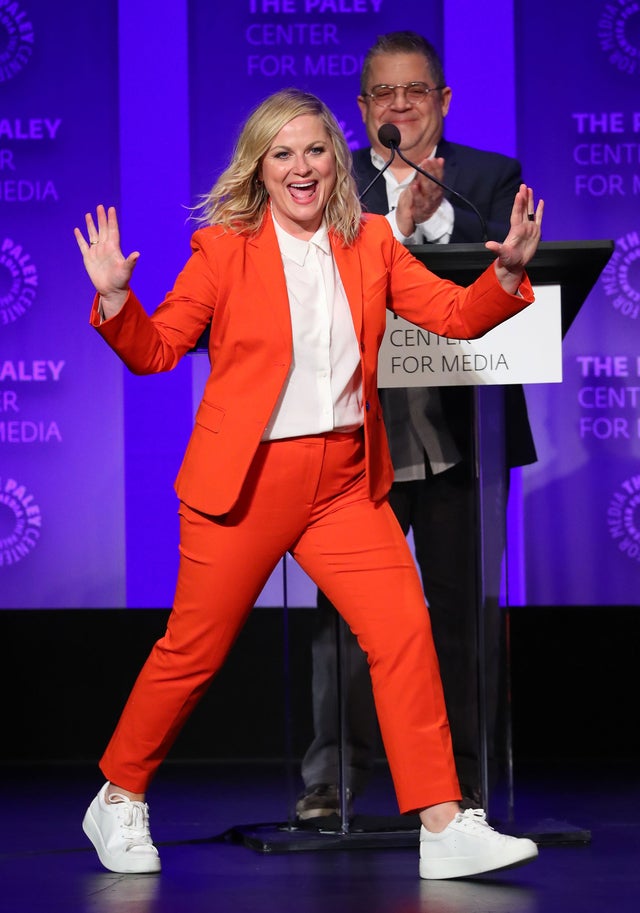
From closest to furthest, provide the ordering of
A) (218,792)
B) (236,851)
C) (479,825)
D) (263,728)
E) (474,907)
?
(474,907), (479,825), (236,851), (218,792), (263,728)

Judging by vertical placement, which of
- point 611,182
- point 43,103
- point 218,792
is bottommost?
point 218,792

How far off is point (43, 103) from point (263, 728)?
227cm

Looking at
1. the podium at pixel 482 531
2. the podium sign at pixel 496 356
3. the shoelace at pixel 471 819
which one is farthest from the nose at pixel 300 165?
the shoelace at pixel 471 819

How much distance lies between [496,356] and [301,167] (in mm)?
608

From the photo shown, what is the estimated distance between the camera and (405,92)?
3473 millimetres

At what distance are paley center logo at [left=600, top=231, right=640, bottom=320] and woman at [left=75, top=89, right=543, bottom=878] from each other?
79.1 inches

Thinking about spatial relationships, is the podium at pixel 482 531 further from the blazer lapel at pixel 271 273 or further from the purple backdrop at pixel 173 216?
the purple backdrop at pixel 173 216

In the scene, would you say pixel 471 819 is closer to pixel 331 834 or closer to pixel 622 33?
pixel 331 834

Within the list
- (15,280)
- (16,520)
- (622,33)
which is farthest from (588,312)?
(16,520)

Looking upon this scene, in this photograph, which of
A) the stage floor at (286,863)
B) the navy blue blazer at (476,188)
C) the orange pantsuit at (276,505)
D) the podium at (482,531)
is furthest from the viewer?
the navy blue blazer at (476,188)

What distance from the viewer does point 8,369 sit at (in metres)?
4.62

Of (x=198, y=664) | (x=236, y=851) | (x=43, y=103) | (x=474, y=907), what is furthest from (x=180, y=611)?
(x=43, y=103)

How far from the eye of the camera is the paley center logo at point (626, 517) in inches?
181

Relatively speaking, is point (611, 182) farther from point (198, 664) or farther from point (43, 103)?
point (198, 664)
